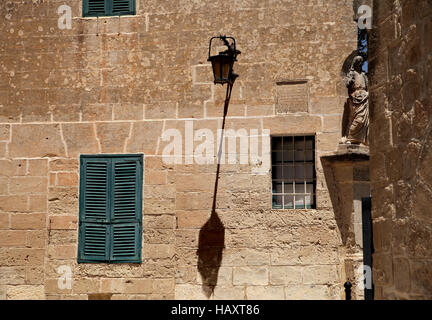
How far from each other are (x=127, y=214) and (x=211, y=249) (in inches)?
47.9

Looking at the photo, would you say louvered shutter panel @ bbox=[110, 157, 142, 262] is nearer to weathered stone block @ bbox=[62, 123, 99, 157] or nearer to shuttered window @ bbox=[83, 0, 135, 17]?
weathered stone block @ bbox=[62, 123, 99, 157]

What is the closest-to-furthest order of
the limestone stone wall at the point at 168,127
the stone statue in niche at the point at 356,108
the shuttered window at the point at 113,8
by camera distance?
1. the stone statue in niche at the point at 356,108
2. the limestone stone wall at the point at 168,127
3. the shuttered window at the point at 113,8

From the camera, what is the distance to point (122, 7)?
31.5ft

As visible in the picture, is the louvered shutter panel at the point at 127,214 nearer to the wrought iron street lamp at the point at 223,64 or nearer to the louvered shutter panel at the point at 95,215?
the louvered shutter panel at the point at 95,215

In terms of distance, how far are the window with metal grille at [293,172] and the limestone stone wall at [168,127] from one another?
175 mm

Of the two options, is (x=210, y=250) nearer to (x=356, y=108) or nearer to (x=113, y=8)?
(x=356, y=108)

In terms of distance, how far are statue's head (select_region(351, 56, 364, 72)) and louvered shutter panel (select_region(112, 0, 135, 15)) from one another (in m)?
3.12

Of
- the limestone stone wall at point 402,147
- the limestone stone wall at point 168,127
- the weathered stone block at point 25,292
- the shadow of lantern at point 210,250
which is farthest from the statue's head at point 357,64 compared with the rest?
the weathered stone block at point 25,292

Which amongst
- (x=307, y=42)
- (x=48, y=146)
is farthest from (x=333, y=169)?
(x=48, y=146)

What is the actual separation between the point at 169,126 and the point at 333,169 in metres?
2.25

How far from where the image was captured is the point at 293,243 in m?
8.85

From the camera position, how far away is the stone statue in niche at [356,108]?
8750 mm

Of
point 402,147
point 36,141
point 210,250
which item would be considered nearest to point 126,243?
point 210,250

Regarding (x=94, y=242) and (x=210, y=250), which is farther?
(x=94, y=242)
